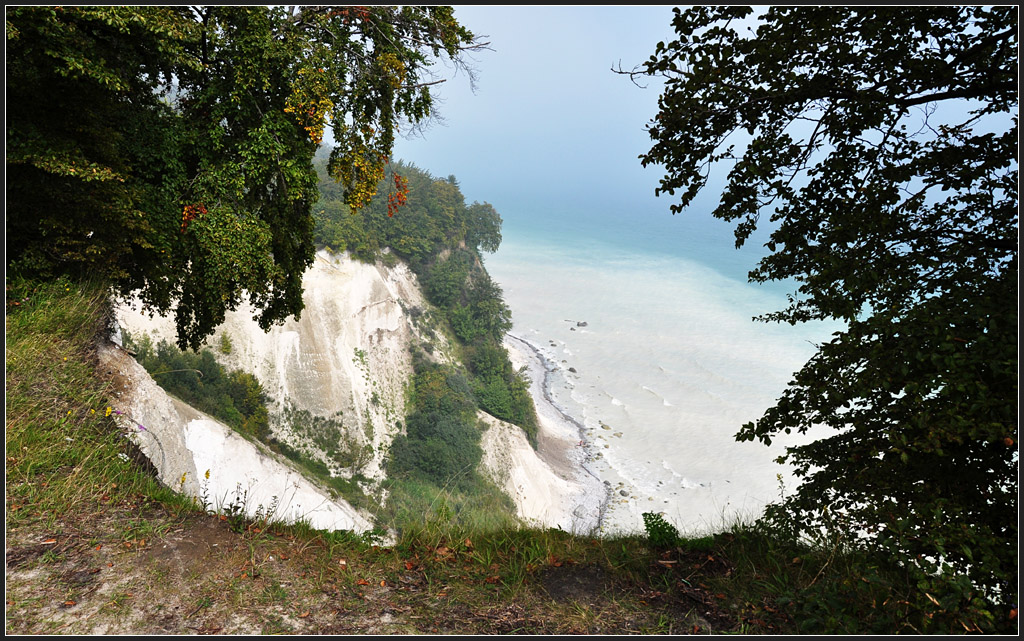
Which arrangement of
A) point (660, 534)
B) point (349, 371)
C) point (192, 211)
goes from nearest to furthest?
point (660, 534)
point (192, 211)
point (349, 371)

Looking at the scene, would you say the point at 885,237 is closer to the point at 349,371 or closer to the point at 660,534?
the point at 660,534

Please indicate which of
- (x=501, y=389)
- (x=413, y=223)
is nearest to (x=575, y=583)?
(x=501, y=389)

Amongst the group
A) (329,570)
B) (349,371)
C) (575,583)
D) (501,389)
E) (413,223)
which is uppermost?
(413,223)

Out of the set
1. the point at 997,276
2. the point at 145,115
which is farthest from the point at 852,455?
the point at 145,115

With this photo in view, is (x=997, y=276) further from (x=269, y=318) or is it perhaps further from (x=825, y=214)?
(x=269, y=318)

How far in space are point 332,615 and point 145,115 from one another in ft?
26.1

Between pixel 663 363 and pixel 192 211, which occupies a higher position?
pixel 192 211

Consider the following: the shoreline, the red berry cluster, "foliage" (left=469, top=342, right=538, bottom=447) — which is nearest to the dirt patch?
the red berry cluster

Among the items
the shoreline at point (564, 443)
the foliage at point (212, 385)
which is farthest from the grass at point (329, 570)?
the shoreline at point (564, 443)

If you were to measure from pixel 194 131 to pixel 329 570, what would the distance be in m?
7.24

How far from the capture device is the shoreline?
34.6 meters

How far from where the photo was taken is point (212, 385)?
26609 millimetres

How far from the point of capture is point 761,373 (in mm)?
51500

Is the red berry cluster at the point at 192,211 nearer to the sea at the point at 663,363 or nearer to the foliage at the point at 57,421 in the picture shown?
the foliage at the point at 57,421
